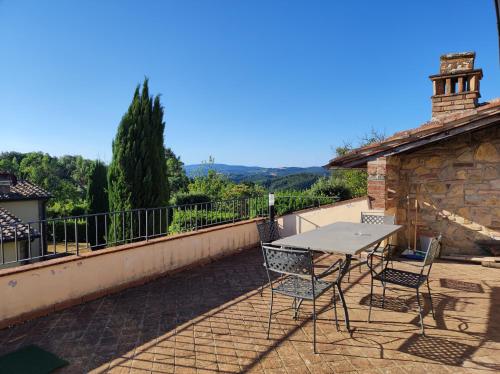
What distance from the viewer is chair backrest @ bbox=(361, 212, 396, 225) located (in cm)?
521

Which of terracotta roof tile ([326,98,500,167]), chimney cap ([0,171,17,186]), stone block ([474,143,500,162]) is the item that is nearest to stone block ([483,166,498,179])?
stone block ([474,143,500,162])

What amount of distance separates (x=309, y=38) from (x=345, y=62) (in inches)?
105

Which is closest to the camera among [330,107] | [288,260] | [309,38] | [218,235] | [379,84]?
[288,260]

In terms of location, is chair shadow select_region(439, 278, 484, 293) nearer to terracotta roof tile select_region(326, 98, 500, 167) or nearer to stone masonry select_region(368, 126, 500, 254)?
stone masonry select_region(368, 126, 500, 254)

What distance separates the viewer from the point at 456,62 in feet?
20.3

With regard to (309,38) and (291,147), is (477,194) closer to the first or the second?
(309,38)

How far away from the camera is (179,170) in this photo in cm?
3269

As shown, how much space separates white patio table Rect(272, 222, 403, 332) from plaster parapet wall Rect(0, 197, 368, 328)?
2.33 metres

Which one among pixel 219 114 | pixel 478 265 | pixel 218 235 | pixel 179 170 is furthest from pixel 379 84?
pixel 179 170

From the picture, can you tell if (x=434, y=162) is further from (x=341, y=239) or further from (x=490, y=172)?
(x=341, y=239)

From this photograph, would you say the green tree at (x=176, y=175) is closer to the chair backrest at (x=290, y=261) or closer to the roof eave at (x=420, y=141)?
the roof eave at (x=420, y=141)

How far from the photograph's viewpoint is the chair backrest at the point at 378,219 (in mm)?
5207

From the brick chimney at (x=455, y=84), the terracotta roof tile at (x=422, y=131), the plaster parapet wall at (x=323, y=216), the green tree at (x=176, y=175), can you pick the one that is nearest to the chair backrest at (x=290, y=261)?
the terracotta roof tile at (x=422, y=131)

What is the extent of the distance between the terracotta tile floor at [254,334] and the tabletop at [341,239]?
829mm
